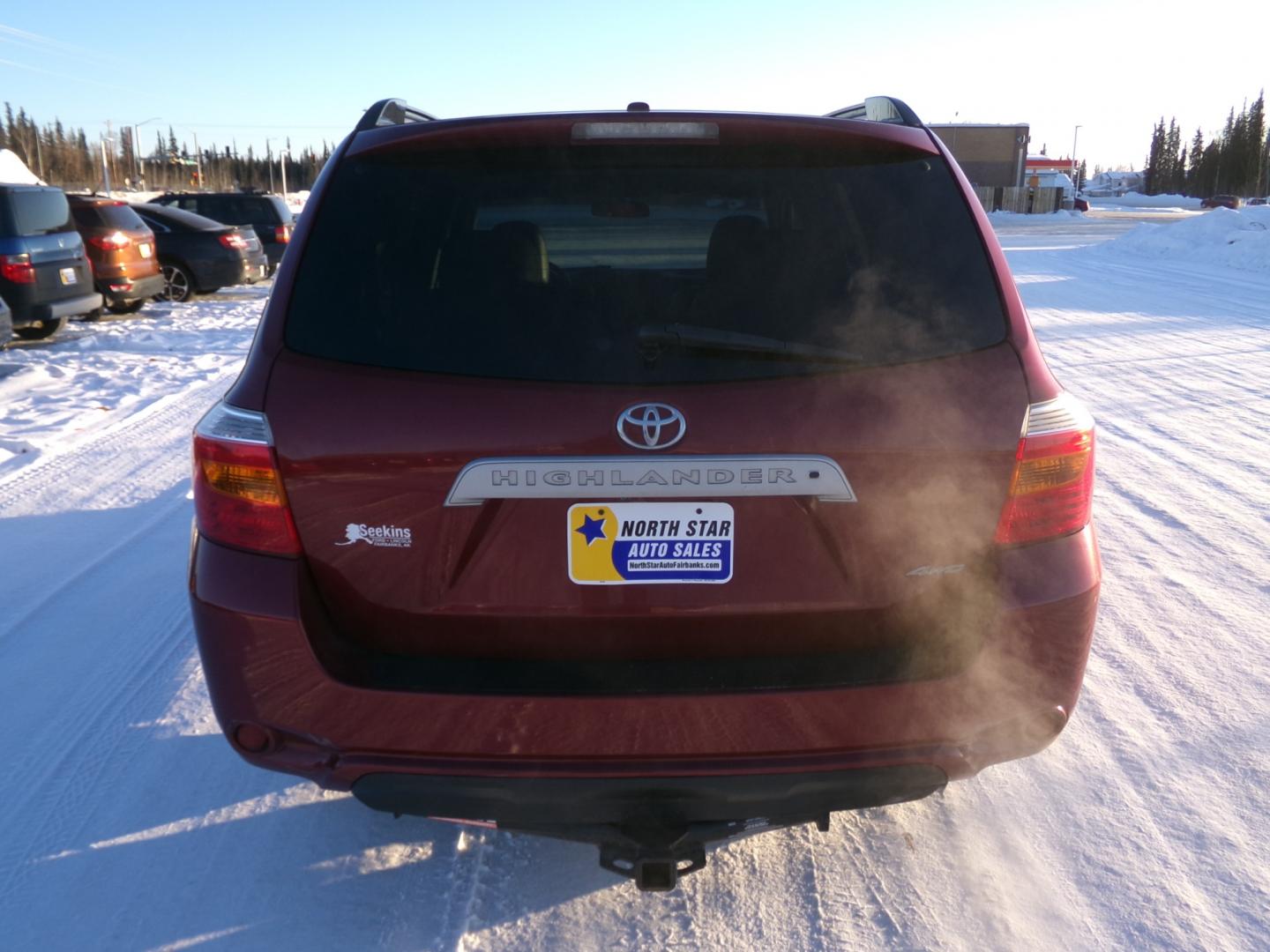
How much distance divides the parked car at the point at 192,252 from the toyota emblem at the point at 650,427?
16.7 meters

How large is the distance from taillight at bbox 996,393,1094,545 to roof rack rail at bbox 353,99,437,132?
1.56m

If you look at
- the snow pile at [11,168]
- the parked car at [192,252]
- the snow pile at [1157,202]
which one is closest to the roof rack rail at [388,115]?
the parked car at [192,252]

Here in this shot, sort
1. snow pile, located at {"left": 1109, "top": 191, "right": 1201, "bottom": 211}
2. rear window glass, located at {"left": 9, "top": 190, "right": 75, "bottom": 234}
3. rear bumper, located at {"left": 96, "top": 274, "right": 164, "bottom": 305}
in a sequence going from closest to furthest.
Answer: rear window glass, located at {"left": 9, "top": 190, "right": 75, "bottom": 234} < rear bumper, located at {"left": 96, "top": 274, "right": 164, "bottom": 305} < snow pile, located at {"left": 1109, "top": 191, "right": 1201, "bottom": 211}

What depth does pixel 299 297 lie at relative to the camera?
2264 mm

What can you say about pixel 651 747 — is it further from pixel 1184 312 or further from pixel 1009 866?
pixel 1184 312

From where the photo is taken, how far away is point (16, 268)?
11453mm

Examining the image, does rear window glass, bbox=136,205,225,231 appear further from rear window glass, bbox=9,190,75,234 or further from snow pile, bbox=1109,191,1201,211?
snow pile, bbox=1109,191,1201,211

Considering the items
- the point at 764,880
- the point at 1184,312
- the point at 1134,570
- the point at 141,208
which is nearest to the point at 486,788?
the point at 764,880

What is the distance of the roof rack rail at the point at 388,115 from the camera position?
260 cm

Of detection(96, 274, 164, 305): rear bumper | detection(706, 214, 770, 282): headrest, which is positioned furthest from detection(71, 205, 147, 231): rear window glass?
detection(706, 214, 770, 282): headrest

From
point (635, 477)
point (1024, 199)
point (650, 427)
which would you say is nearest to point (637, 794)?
point (635, 477)

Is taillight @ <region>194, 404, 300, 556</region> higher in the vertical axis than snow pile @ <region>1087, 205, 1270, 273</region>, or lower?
higher

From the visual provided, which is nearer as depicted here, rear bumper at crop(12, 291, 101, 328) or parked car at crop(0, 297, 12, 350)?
Answer: parked car at crop(0, 297, 12, 350)

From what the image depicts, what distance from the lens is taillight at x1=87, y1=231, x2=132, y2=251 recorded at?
13.9 meters
